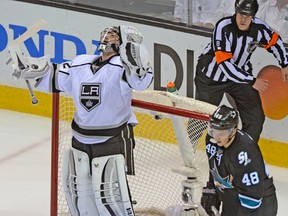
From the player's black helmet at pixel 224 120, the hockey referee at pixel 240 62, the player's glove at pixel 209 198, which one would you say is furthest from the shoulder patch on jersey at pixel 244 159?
the hockey referee at pixel 240 62

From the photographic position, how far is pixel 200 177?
538 cm

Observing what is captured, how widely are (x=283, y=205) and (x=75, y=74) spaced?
185 cm

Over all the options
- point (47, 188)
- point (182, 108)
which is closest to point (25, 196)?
point (47, 188)

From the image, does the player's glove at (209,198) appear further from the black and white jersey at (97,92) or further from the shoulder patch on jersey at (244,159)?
the shoulder patch on jersey at (244,159)

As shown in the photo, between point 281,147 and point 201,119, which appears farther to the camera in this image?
point 281,147

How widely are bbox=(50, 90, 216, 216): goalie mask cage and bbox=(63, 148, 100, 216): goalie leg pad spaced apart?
0.99 feet

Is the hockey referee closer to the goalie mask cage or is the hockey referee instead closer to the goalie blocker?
the goalie mask cage

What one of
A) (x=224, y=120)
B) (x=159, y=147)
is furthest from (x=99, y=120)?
(x=159, y=147)

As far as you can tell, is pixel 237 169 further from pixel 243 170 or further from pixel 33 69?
pixel 33 69

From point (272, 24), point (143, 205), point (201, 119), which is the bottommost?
point (143, 205)

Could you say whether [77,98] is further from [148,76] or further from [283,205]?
[283,205]

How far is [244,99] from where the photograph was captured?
6.14 m

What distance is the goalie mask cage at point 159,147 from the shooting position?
17.1 ft

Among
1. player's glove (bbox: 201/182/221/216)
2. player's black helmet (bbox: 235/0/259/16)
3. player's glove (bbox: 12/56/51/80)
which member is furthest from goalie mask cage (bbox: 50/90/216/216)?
player's black helmet (bbox: 235/0/259/16)
